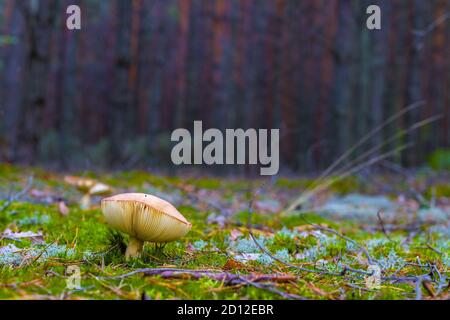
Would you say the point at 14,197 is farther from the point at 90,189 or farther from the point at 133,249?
the point at 133,249

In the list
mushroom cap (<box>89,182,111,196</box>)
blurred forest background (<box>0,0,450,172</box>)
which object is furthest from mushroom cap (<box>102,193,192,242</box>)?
blurred forest background (<box>0,0,450,172</box>)

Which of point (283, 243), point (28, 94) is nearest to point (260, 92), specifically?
point (28, 94)

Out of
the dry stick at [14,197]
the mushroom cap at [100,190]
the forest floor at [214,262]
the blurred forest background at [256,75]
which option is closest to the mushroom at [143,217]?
the forest floor at [214,262]

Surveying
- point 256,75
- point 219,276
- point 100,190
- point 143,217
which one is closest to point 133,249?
point 143,217

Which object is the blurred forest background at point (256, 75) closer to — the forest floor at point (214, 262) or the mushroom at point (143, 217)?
the forest floor at point (214, 262)

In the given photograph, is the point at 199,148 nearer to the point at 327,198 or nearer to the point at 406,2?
the point at 327,198

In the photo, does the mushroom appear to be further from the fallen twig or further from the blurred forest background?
the blurred forest background
